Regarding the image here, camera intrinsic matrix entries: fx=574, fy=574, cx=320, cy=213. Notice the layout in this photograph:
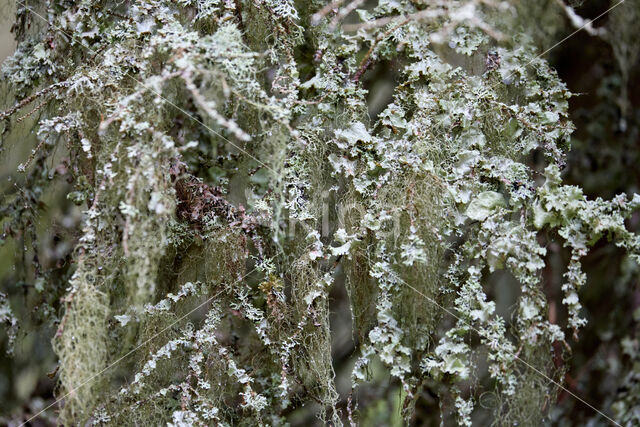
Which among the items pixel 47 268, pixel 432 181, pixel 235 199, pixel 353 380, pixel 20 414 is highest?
pixel 432 181

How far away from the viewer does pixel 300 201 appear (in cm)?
88

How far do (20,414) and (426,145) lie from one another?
1067mm

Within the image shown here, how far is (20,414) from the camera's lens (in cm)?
127

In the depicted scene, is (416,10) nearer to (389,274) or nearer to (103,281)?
(389,274)

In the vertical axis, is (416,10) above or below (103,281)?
above

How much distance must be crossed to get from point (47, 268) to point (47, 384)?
345 mm

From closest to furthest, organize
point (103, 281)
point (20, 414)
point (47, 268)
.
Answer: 1. point (103, 281)
2. point (47, 268)
3. point (20, 414)

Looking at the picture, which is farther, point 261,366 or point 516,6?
point 261,366

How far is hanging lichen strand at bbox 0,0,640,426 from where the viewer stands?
778 mm

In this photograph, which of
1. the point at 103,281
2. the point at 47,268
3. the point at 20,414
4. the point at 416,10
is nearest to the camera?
the point at 103,281

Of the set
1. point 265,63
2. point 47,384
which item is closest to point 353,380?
point 265,63

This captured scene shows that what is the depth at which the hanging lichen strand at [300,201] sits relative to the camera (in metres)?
0.78

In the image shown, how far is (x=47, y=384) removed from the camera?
1284 millimetres

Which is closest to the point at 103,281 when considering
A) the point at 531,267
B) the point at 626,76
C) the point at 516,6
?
the point at 531,267
